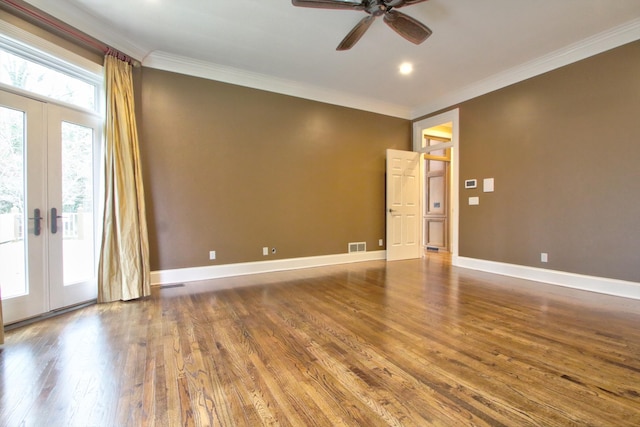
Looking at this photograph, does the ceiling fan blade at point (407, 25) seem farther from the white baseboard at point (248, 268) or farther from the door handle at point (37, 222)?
the door handle at point (37, 222)

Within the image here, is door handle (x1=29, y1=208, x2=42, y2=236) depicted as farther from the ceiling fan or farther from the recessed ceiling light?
the recessed ceiling light

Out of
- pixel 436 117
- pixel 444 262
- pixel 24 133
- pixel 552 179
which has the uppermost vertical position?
pixel 436 117

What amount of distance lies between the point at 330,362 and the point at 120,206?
119 inches

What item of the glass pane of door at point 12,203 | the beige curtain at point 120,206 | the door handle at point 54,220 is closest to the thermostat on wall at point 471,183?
the beige curtain at point 120,206

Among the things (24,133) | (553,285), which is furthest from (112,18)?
(553,285)

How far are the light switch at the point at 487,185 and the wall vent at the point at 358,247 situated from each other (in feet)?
7.72

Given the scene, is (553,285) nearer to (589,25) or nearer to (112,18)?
(589,25)

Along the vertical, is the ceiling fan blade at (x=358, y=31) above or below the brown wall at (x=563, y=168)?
above

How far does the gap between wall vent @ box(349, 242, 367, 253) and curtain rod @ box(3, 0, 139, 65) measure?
4.43 meters

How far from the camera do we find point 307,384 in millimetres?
1707

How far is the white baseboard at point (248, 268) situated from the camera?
402cm

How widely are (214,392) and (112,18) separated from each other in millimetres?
3921

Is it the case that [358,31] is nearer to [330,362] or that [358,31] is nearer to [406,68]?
[406,68]

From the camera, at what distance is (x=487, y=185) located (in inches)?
191
